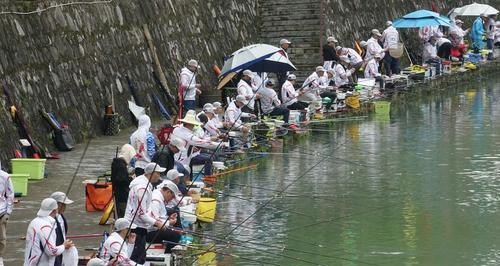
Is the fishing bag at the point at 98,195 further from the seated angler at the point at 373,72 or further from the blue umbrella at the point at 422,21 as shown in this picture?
the blue umbrella at the point at 422,21

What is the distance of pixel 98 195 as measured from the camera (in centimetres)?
1933

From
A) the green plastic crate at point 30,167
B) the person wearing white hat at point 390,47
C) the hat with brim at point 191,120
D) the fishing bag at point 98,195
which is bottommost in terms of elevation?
the fishing bag at point 98,195

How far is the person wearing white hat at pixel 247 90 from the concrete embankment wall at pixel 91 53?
165 centimetres

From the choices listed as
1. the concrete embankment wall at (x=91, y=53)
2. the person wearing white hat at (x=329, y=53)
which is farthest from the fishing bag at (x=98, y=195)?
the person wearing white hat at (x=329, y=53)

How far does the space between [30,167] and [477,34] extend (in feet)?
85.2

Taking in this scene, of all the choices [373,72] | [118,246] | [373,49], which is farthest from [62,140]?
[373,49]

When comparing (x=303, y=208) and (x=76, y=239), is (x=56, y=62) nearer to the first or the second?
(x=303, y=208)

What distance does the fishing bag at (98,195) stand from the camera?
63.3 ft

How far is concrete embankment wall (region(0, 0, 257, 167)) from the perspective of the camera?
2456 centimetres

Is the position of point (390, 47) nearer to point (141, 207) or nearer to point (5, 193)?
point (141, 207)

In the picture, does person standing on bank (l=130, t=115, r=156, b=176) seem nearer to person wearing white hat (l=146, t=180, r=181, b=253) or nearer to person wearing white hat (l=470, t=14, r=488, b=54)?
person wearing white hat (l=146, t=180, r=181, b=253)

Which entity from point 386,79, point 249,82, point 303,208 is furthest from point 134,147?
point 386,79

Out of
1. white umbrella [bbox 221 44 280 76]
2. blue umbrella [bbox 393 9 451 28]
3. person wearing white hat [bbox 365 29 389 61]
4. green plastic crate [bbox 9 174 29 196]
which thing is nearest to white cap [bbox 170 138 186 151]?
green plastic crate [bbox 9 174 29 196]

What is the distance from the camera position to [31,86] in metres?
24.8
